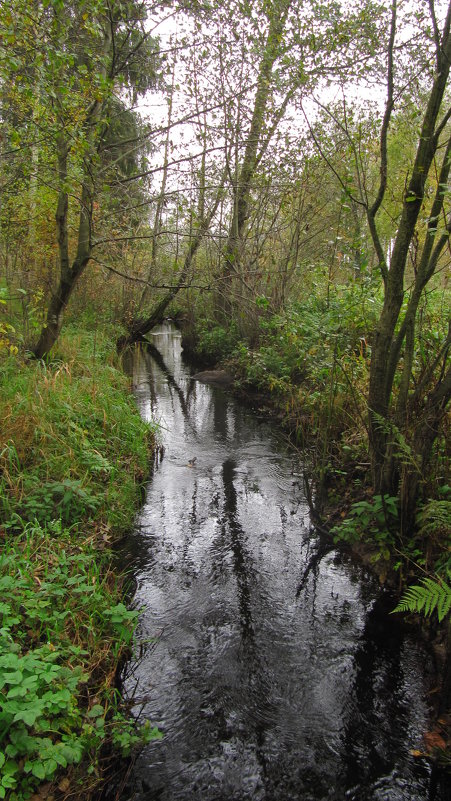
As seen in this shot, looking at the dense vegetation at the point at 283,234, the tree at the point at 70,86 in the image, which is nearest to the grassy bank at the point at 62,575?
the dense vegetation at the point at 283,234

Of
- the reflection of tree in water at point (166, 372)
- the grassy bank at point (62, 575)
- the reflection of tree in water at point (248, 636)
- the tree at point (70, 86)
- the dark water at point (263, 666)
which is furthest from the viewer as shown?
the reflection of tree in water at point (166, 372)

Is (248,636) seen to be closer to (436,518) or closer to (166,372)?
(436,518)

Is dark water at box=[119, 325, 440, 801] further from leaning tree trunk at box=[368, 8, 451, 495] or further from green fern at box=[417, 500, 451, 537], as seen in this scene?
leaning tree trunk at box=[368, 8, 451, 495]

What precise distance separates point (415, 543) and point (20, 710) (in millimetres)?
3288

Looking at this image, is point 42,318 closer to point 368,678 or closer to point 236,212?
point 236,212

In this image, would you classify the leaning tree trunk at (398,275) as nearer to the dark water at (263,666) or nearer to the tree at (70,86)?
the dark water at (263,666)

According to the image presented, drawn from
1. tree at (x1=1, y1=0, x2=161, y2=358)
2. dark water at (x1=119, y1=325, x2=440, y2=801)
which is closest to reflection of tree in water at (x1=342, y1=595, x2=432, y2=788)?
dark water at (x1=119, y1=325, x2=440, y2=801)

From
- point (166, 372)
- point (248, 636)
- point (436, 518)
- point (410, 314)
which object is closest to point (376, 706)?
point (248, 636)

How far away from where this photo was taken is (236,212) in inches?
411

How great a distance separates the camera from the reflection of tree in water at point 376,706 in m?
2.72

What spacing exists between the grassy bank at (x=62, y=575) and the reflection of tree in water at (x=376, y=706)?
134 centimetres

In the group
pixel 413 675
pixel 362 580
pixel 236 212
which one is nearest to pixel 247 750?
pixel 413 675

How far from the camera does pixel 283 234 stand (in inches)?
460

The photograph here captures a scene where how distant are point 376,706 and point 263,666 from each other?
32.2 inches
